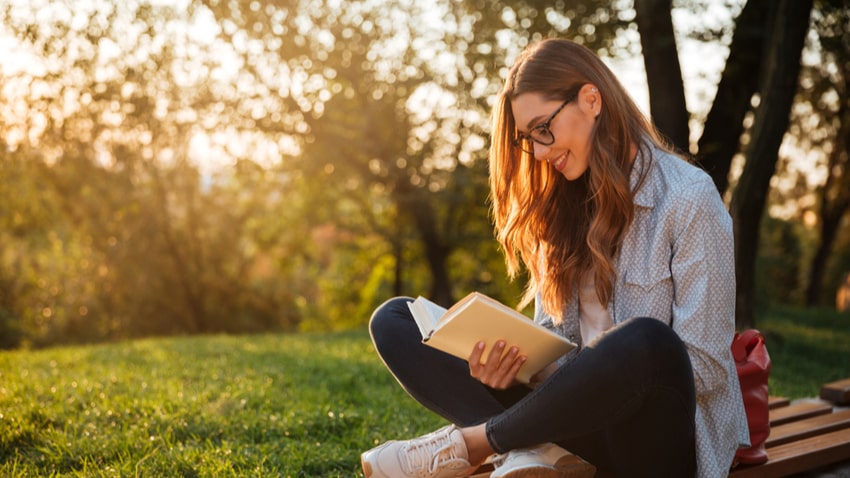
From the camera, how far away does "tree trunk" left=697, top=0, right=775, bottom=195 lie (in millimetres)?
6160

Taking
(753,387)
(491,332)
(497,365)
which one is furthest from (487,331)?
(753,387)

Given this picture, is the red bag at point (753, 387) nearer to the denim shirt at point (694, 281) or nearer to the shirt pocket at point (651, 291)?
the denim shirt at point (694, 281)

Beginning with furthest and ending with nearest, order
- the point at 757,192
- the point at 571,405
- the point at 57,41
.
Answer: the point at 57,41
the point at 757,192
the point at 571,405

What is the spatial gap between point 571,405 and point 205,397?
2280 millimetres

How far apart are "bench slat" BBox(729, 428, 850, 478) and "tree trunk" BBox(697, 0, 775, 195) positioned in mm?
3623

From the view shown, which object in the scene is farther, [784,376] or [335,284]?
[335,284]

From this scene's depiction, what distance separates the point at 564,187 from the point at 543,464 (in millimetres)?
979

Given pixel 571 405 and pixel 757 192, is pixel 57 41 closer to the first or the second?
pixel 757 192

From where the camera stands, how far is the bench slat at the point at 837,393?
3559 mm

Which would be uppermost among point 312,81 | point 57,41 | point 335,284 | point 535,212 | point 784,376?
point 57,41

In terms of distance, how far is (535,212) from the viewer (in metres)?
2.71

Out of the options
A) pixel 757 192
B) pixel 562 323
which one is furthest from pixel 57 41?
pixel 562 323

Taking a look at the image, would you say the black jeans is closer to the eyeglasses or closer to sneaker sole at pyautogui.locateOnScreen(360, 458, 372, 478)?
sneaker sole at pyautogui.locateOnScreen(360, 458, 372, 478)

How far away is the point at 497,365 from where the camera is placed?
239 cm
